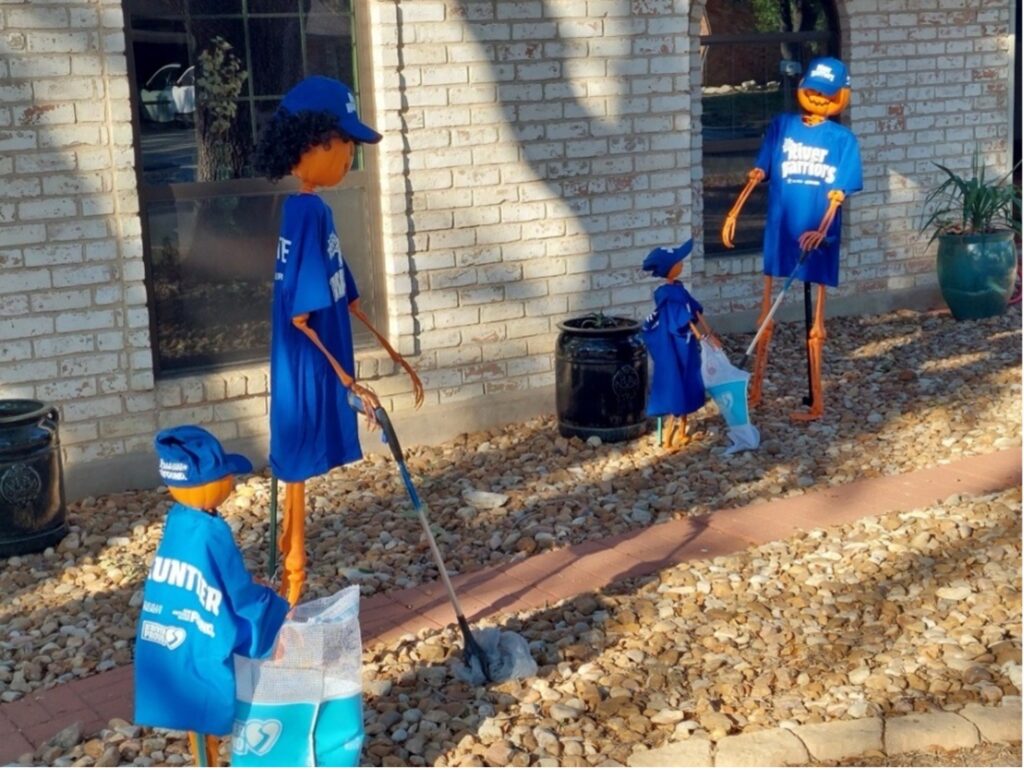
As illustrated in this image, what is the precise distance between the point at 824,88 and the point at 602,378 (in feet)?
6.46

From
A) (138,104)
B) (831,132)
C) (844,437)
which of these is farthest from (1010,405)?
(138,104)

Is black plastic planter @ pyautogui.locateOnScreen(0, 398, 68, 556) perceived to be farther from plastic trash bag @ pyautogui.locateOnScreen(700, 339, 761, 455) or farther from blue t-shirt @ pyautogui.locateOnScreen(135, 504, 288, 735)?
plastic trash bag @ pyautogui.locateOnScreen(700, 339, 761, 455)

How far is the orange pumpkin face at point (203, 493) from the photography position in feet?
13.2

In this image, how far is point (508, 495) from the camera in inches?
294

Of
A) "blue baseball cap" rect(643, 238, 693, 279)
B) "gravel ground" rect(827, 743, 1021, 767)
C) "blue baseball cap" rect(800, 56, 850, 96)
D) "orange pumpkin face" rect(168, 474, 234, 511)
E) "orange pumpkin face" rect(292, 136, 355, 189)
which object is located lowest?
"gravel ground" rect(827, 743, 1021, 767)

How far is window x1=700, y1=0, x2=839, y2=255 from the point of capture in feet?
36.1

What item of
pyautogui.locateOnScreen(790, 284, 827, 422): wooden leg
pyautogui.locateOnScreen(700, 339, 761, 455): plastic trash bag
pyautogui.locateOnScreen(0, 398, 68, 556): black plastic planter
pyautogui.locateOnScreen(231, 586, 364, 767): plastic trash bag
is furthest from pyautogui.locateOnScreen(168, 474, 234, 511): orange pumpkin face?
pyautogui.locateOnScreen(790, 284, 827, 422): wooden leg

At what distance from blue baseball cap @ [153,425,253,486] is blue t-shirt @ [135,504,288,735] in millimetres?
113

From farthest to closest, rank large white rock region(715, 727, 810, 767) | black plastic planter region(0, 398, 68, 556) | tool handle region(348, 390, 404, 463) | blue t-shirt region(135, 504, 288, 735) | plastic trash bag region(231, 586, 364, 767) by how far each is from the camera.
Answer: black plastic planter region(0, 398, 68, 556) < tool handle region(348, 390, 404, 463) < large white rock region(715, 727, 810, 767) < plastic trash bag region(231, 586, 364, 767) < blue t-shirt region(135, 504, 288, 735)

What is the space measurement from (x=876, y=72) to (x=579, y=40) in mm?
3586

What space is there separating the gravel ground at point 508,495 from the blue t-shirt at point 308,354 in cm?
89

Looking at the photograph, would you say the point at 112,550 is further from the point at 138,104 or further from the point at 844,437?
the point at 844,437

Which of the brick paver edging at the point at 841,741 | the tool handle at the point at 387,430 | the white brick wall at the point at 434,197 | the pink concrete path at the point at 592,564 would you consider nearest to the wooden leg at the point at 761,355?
the white brick wall at the point at 434,197

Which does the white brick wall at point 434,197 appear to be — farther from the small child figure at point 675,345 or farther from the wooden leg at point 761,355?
the small child figure at point 675,345
